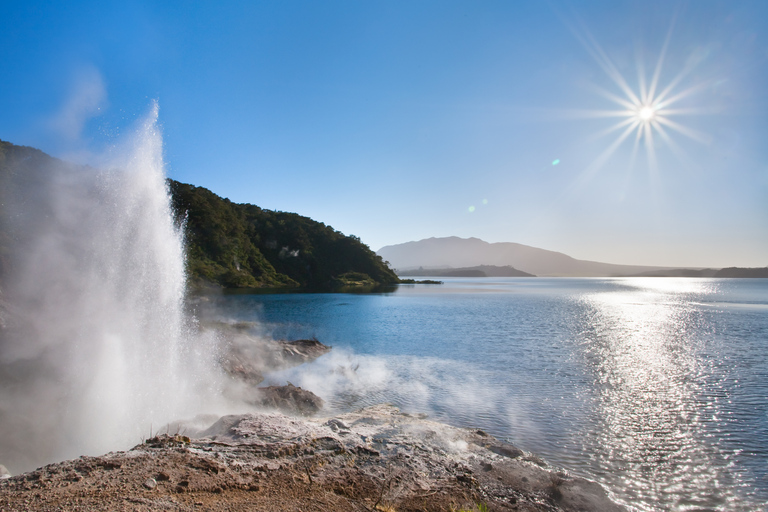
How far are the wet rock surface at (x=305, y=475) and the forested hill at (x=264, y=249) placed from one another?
277ft

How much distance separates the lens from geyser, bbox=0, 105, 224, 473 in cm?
1159

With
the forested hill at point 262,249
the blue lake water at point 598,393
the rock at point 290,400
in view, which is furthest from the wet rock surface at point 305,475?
the forested hill at point 262,249

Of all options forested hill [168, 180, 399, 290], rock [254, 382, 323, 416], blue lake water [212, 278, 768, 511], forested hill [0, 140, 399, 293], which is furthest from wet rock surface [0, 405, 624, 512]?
forested hill [168, 180, 399, 290]

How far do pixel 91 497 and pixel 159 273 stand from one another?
15028 mm

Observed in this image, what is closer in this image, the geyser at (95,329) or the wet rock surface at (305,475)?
the wet rock surface at (305,475)

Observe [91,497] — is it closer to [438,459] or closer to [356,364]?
[438,459]

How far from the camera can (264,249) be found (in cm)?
13862

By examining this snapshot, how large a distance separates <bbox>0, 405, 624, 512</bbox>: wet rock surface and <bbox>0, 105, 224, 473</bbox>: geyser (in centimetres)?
380

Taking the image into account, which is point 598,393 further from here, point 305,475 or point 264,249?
point 264,249

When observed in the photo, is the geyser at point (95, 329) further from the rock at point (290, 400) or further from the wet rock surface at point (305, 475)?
the wet rock surface at point (305, 475)

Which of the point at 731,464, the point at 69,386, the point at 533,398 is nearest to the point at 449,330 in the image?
the point at 533,398

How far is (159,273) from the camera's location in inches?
753

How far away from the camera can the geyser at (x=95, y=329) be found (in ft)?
38.0

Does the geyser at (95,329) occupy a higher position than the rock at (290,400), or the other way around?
the geyser at (95,329)
